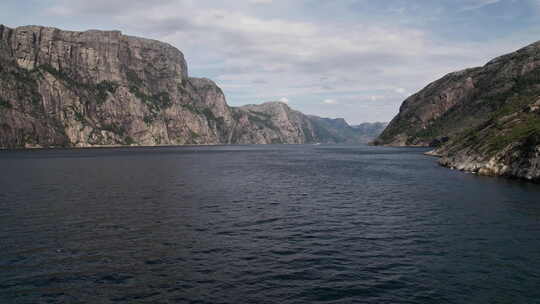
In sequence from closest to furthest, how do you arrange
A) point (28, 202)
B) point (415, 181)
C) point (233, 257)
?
point (233, 257) < point (28, 202) < point (415, 181)

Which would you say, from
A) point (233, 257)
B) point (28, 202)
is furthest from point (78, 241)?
point (28, 202)

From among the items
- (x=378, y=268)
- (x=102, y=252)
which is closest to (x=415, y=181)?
(x=378, y=268)

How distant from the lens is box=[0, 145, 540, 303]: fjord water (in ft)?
70.2

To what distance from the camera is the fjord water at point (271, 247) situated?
70.2 ft

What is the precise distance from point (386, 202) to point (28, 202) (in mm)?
50679

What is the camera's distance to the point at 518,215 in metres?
40.1

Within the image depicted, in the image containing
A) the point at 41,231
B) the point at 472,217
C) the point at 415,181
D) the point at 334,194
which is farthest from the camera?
the point at 415,181

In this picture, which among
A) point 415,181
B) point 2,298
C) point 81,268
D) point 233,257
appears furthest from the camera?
point 415,181

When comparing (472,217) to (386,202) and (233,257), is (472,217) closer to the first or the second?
(386,202)

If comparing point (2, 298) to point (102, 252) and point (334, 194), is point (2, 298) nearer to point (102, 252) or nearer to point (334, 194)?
point (102, 252)

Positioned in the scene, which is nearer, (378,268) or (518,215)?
(378,268)

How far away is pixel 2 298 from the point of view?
2042 cm

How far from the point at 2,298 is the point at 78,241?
11.4 metres

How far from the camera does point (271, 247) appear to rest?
99.3 feet
